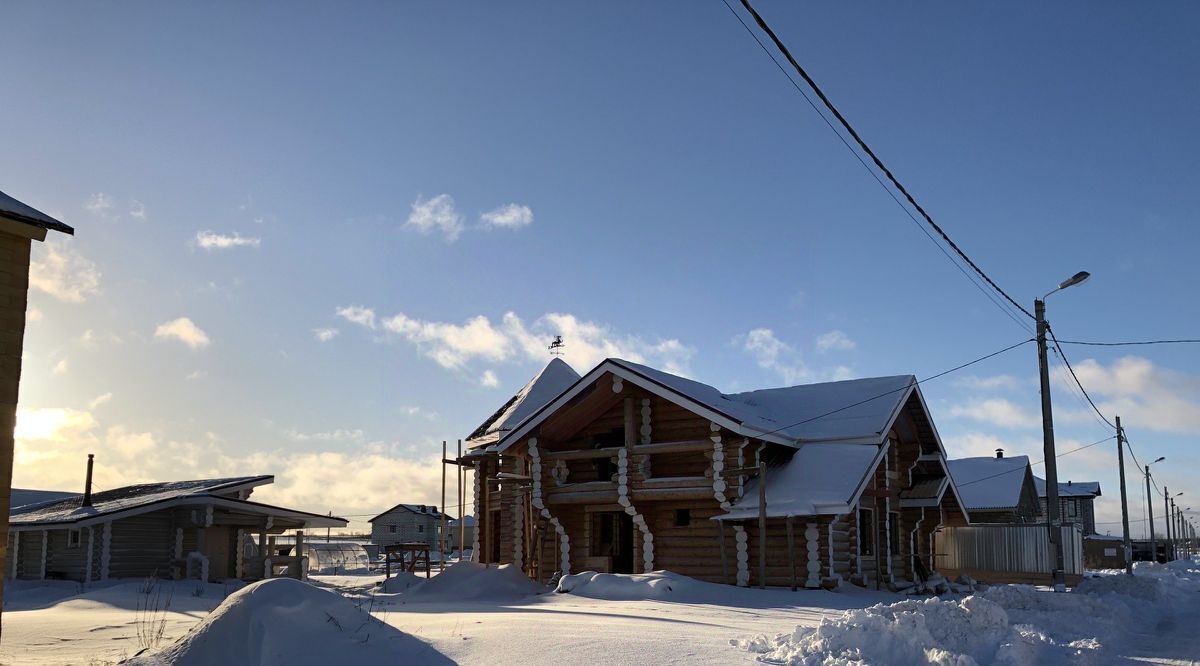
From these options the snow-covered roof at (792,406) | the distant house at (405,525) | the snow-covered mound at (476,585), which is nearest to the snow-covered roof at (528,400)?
the snow-covered roof at (792,406)

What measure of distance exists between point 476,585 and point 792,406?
39.4ft

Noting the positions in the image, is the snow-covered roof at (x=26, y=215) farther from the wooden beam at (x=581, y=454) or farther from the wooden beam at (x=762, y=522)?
the wooden beam at (x=581, y=454)

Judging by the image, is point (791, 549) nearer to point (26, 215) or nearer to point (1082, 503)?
point (26, 215)

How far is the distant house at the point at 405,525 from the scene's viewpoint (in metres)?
94.2

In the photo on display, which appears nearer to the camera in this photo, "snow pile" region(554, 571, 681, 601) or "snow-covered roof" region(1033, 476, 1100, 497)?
"snow pile" region(554, 571, 681, 601)

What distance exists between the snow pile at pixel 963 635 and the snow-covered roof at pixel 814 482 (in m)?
4.60

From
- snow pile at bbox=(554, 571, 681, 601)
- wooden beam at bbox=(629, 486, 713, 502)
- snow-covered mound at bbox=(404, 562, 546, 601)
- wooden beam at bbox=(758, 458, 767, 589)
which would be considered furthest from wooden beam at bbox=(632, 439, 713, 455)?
snow pile at bbox=(554, 571, 681, 601)

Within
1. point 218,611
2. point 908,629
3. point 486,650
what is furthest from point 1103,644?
point 218,611

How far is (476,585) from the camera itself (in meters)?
24.2

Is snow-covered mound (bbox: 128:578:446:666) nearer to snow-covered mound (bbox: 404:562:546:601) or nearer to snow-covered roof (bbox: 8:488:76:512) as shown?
snow-covered mound (bbox: 404:562:546:601)

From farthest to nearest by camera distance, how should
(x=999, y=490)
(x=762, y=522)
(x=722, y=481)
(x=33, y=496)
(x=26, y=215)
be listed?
(x=33, y=496) → (x=999, y=490) → (x=722, y=481) → (x=762, y=522) → (x=26, y=215)

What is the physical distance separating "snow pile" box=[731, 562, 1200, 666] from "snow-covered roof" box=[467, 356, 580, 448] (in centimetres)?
1877

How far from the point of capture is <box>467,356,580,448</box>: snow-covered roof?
35.4 m

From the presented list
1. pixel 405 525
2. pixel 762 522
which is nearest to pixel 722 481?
pixel 762 522
